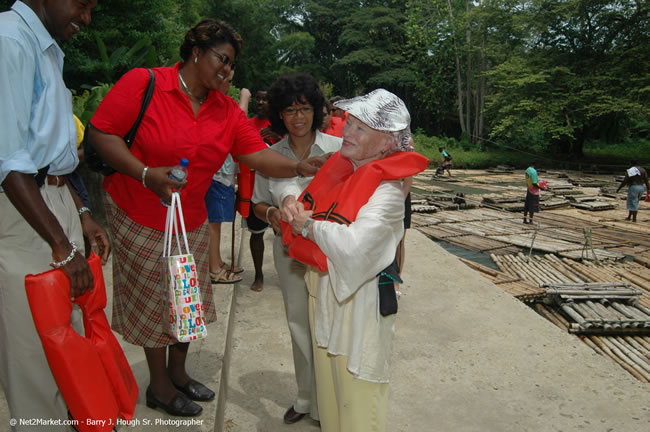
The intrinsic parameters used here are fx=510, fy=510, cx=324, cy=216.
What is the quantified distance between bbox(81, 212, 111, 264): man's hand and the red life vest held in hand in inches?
9.5

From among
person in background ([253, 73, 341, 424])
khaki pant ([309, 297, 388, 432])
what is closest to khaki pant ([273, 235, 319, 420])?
person in background ([253, 73, 341, 424])

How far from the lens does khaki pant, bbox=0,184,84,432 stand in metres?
1.67

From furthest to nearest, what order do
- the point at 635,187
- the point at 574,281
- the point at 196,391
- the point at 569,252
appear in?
the point at 635,187
the point at 569,252
the point at 574,281
the point at 196,391

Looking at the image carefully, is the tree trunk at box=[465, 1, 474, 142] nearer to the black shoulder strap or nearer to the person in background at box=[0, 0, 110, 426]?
the black shoulder strap

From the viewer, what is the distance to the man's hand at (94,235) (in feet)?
7.00

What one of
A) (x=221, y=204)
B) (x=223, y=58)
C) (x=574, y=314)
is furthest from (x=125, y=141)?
(x=574, y=314)

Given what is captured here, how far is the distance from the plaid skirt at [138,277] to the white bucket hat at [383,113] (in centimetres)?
103

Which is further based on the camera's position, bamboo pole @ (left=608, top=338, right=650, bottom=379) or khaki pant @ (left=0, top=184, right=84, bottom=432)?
bamboo pole @ (left=608, top=338, right=650, bottom=379)

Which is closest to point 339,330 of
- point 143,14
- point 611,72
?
point 143,14

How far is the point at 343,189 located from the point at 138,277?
3.50 feet

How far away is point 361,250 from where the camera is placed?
73.7 inches

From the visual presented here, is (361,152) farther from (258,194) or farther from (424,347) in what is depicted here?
(424,347)

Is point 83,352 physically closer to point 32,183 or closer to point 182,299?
point 182,299

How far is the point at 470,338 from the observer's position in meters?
4.06
